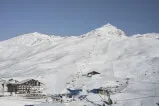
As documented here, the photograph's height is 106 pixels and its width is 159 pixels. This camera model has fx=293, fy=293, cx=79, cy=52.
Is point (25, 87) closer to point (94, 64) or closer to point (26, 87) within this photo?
point (26, 87)

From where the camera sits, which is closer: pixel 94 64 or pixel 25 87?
pixel 25 87

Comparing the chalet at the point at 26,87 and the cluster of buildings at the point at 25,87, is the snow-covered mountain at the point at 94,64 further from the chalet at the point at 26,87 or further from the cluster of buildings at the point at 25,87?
the chalet at the point at 26,87

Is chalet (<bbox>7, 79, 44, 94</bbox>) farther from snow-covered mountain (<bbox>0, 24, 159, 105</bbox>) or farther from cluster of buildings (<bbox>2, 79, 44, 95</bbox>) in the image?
snow-covered mountain (<bbox>0, 24, 159, 105</bbox>)

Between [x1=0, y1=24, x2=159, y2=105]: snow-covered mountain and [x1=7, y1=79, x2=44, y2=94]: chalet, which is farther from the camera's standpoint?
[x1=0, y1=24, x2=159, y2=105]: snow-covered mountain

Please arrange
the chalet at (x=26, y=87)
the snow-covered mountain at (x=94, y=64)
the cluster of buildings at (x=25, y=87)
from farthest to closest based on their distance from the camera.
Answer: the snow-covered mountain at (x=94, y=64)
the chalet at (x=26, y=87)
the cluster of buildings at (x=25, y=87)

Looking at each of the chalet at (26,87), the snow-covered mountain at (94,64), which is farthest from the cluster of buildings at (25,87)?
the snow-covered mountain at (94,64)

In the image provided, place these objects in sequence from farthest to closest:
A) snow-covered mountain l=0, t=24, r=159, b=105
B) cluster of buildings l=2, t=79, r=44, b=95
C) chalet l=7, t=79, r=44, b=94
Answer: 1. snow-covered mountain l=0, t=24, r=159, b=105
2. chalet l=7, t=79, r=44, b=94
3. cluster of buildings l=2, t=79, r=44, b=95

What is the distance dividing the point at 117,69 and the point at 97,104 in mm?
62180

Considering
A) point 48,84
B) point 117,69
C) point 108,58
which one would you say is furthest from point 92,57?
point 48,84

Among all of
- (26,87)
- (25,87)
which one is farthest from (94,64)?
(25,87)

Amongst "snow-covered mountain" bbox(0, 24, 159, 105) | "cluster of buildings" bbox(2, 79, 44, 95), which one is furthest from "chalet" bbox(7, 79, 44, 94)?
"snow-covered mountain" bbox(0, 24, 159, 105)

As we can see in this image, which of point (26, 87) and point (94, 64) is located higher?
point (94, 64)

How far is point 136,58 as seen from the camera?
12388cm

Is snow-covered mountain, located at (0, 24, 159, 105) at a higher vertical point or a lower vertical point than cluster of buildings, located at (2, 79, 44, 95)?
higher
